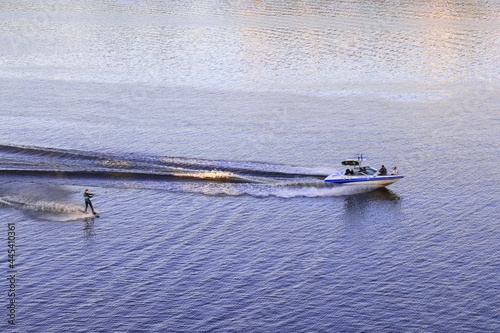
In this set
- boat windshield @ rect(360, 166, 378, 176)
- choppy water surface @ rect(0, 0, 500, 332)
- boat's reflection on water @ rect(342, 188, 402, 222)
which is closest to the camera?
choppy water surface @ rect(0, 0, 500, 332)

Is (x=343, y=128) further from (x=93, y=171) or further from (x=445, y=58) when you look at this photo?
(x=445, y=58)

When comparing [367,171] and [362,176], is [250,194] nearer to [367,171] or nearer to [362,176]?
[362,176]

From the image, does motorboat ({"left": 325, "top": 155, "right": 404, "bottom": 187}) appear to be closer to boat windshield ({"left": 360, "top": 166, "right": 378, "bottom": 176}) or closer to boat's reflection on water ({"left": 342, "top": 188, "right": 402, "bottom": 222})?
boat windshield ({"left": 360, "top": 166, "right": 378, "bottom": 176})

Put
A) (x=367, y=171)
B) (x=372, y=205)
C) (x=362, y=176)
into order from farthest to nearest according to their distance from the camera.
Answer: (x=367, y=171) < (x=362, y=176) < (x=372, y=205)

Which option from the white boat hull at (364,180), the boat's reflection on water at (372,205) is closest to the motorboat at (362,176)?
the white boat hull at (364,180)

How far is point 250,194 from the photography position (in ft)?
308

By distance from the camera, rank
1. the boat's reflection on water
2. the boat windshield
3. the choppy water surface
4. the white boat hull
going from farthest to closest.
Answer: the boat windshield, the white boat hull, the boat's reflection on water, the choppy water surface

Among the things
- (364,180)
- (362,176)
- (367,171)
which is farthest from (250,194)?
(367,171)

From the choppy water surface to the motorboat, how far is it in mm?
1354

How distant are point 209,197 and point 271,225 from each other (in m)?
10.0

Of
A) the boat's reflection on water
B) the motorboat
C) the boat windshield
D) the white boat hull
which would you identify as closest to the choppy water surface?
the boat's reflection on water

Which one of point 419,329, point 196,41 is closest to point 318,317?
point 419,329

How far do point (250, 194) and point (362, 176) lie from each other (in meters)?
13.9

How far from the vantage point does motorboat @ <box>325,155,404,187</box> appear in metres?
96.8
